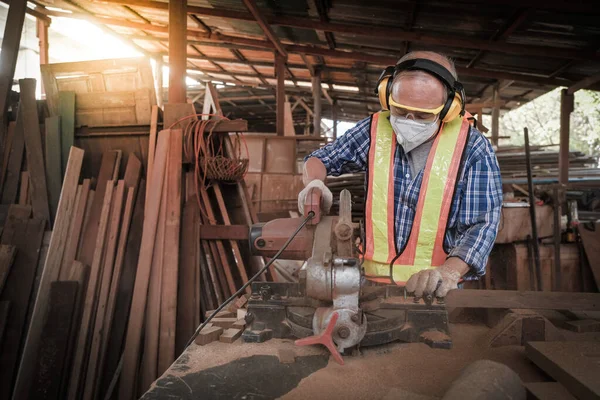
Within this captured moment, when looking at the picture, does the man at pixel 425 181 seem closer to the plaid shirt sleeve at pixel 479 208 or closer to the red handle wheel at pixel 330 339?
the plaid shirt sleeve at pixel 479 208

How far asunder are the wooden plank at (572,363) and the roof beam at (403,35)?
564 cm

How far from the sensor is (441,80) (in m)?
1.83

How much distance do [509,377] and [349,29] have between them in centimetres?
618

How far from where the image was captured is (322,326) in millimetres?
1320

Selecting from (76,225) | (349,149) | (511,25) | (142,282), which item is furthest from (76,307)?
(511,25)

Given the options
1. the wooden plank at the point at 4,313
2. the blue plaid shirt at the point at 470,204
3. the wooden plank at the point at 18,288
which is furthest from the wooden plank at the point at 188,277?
the blue plaid shirt at the point at 470,204

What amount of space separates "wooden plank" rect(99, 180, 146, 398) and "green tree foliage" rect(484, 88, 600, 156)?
66.0 ft

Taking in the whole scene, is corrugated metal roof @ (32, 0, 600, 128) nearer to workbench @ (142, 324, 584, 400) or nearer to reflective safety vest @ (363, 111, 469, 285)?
reflective safety vest @ (363, 111, 469, 285)

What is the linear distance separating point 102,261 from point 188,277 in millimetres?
692

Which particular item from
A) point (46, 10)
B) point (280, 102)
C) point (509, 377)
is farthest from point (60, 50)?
point (509, 377)

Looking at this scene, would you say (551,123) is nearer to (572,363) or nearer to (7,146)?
(7,146)

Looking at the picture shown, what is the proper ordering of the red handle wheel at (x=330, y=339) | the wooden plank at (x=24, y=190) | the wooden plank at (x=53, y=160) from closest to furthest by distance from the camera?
the red handle wheel at (x=330, y=339) → the wooden plank at (x=53, y=160) → the wooden plank at (x=24, y=190)

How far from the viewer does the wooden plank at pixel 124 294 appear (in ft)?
10.9

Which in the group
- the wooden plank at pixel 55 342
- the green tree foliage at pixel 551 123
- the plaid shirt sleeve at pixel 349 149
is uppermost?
the green tree foliage at pixel 551 123
